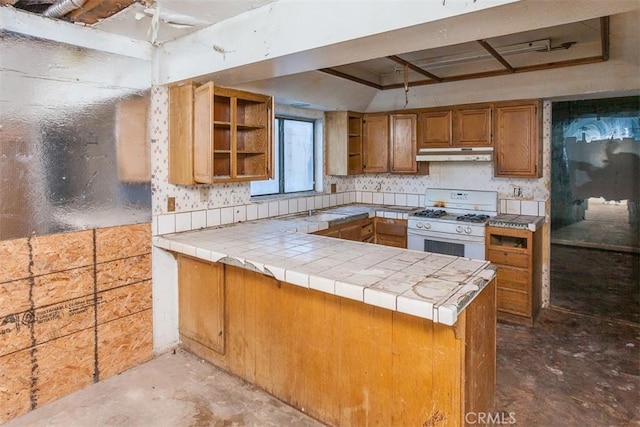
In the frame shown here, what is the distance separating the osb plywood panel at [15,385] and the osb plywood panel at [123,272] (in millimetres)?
561

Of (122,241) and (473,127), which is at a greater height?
(473,127)

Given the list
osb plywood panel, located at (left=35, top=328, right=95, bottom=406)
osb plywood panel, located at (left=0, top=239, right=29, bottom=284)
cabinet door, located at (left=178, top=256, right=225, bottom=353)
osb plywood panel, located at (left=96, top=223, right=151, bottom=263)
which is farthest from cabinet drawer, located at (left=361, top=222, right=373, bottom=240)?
osb plywood panel, located at (left=0, top=239, right=29, bottom=284)

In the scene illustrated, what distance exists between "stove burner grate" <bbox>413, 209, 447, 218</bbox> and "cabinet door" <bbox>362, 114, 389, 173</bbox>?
0.72 meters

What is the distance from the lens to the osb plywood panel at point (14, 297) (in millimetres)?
2236

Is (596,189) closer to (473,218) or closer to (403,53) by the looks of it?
(473,218)

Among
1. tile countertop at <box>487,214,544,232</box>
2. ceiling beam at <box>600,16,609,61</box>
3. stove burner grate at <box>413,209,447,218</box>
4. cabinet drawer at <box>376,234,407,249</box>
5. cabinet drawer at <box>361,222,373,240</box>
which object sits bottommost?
cabinet drawer at <box>376,234,407,249</box>

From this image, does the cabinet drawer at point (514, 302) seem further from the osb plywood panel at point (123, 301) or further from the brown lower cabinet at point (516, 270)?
the osb plywood panel at point (123, 301)

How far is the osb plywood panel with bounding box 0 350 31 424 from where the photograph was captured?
7.42 ft

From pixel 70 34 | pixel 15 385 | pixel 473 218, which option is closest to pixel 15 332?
pixel 15 385

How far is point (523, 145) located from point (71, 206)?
3852mm

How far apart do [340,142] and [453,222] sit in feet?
5.11

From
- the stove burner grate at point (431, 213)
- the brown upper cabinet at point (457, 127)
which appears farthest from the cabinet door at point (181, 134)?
the brown upper cabinet at point (457, 127)

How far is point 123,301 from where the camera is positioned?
279 cm

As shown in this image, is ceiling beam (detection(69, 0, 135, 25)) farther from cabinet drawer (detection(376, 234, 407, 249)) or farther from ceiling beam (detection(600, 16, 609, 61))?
cabinet drawer (detection(376, 234, 407, 249))
